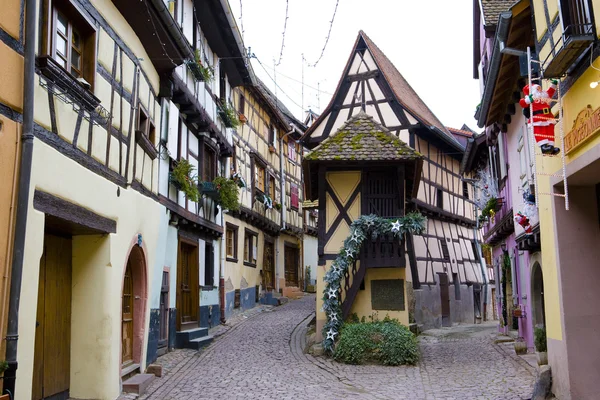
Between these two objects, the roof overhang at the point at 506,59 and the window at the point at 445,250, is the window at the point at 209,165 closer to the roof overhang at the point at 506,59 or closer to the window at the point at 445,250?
the roof overhang at the point at 506,59

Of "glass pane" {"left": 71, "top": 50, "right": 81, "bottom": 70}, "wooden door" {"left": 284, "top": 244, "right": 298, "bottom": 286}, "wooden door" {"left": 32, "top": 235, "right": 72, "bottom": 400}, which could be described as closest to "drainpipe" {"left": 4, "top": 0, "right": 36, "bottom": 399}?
"glass pane" {"left": 71, "top": 50, "right": 81, "bottom": 70}

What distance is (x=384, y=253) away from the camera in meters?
13.4

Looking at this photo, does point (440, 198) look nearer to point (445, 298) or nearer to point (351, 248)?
point (445, 298)

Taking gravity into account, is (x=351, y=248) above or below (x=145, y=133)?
below

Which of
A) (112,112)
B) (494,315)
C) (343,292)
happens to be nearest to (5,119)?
(112,112)

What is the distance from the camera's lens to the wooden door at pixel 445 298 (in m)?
21.2

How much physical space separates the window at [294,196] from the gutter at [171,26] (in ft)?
54.7

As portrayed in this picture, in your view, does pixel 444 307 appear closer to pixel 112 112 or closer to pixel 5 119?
pixel 112 112

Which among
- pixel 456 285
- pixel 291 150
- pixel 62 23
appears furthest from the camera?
pixel 291 150

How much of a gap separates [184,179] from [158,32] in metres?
3.33

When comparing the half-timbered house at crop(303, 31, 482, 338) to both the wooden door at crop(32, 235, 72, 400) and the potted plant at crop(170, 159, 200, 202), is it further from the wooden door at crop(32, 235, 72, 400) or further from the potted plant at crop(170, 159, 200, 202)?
the wooden door at crop(32, 235, 72, 400)

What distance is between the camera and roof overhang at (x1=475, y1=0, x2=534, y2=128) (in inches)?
348

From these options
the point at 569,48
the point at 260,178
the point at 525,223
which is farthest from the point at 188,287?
the point at 569,48

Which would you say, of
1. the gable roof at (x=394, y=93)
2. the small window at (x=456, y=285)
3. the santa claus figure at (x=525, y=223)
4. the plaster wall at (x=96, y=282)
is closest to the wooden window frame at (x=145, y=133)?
the plaster wall at (x=96, y=282)
